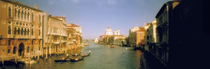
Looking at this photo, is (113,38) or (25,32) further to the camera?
(113,38)

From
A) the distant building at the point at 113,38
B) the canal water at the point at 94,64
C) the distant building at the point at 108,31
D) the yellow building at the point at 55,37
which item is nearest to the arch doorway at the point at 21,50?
the canal water at the point at 94,64

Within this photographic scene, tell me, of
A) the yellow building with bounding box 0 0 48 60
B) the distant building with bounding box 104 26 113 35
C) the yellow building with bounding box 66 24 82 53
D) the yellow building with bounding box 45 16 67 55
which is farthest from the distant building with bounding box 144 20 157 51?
the distant building with bounding box 104 26 113 35

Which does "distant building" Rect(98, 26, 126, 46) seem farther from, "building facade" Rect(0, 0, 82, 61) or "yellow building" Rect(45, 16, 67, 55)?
"building facade" Rect(0, 0, 82, 61)

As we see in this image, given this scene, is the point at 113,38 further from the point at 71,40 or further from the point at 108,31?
the point at 71,40

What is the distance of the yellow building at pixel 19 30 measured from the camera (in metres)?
20.0

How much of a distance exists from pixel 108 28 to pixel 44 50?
122 metres

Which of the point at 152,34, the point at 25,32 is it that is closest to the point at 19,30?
the point at 25,32

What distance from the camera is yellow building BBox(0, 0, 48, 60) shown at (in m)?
20.0

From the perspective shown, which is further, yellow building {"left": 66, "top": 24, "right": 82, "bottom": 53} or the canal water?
yellow building {"left": 66, "top": 24, "right": 82, "bottom": 53}

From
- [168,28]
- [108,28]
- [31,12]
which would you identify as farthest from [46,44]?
[108,28]

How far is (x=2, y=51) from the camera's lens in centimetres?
1966

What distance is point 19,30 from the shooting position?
22.6 m

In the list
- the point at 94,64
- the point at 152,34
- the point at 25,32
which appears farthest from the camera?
the point at 152,34

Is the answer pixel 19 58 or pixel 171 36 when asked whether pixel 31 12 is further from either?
pixel 171 36
